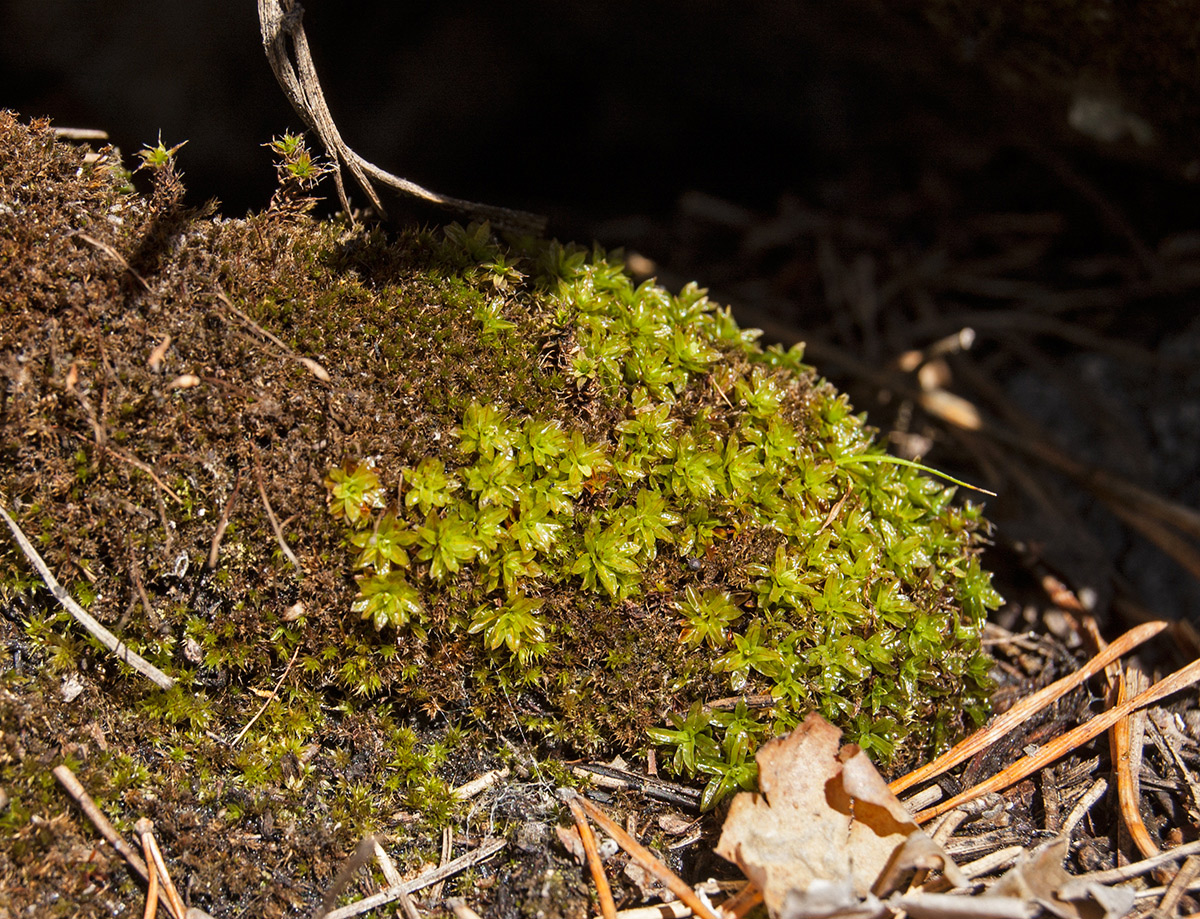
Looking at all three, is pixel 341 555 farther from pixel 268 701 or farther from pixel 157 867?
pixel 157 867

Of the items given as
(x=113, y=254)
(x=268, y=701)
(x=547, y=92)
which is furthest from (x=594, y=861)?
(x=547, y=92)

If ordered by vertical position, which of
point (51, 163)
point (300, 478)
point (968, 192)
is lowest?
point (300, 478)

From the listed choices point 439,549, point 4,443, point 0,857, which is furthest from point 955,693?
point 4,443

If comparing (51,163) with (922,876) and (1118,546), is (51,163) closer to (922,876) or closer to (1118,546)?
(922,876)

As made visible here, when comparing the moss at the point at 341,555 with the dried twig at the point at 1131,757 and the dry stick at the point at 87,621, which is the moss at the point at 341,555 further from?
the dried twig at the point at 1131,757

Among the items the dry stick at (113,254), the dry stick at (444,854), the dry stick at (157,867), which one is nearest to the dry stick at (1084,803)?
the dry stick at (444,854)

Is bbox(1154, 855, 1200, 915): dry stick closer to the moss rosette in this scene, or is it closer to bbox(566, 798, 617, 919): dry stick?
the moss rosette
